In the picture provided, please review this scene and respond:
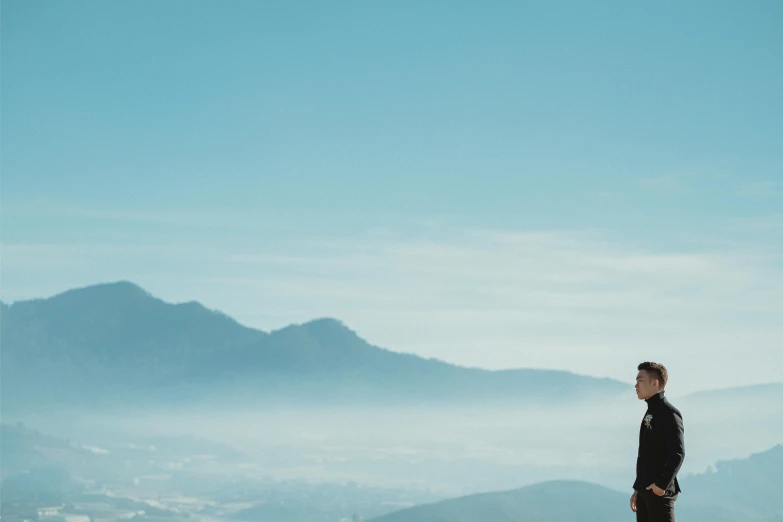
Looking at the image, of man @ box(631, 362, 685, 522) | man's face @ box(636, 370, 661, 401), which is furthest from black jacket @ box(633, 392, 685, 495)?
man's face @ box(636, 370, 661, 401)

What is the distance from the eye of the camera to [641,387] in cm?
1090

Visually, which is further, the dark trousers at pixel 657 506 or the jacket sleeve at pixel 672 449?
the dark trousers at pixel 657 506

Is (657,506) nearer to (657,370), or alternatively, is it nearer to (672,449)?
(672,449)

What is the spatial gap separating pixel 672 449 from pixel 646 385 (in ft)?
2.46

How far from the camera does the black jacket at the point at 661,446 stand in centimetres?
1077

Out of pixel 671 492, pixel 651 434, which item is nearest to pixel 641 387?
pixel 651 434

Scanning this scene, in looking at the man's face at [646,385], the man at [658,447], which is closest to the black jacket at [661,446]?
the man at [658,447]

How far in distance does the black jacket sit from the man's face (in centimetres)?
12

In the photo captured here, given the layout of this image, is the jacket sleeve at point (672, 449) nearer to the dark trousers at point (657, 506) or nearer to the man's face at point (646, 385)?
the dark trousers at point (657, 506)

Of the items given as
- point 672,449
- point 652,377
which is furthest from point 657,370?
point 672,449

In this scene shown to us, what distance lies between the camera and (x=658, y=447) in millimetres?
10977

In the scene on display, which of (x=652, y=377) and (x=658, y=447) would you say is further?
(x=658, y=447)

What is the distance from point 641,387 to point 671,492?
1216 millimetres

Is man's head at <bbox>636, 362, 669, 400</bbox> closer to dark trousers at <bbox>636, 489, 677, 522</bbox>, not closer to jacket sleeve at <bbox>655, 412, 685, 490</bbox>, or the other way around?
jacket sleeve at <bbox>655, 412, 685, 490</bbox>
